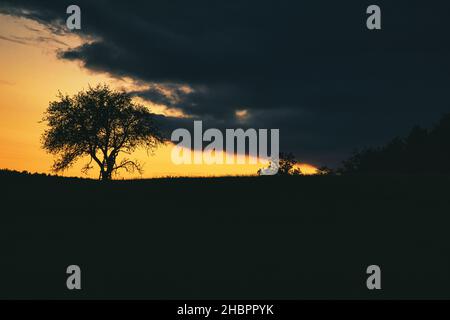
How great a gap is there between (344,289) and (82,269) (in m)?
10.9

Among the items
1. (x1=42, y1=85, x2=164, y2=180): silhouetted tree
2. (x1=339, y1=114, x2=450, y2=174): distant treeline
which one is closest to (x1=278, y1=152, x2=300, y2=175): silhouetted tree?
(x1=339, y1=114, x2=450, y2=174): distant treeline

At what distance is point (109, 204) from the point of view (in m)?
36.2

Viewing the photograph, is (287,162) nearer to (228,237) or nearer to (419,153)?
(419,153)

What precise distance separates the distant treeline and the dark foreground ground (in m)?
49.0

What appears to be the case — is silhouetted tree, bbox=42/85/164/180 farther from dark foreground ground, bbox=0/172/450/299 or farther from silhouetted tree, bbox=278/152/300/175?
silhouetted tree, bbox=278/152/300/175

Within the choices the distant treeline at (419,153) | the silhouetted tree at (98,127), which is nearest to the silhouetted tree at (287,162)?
the distant treeline at (419,153)

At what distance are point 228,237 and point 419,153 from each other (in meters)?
70.7

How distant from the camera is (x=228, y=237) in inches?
1099

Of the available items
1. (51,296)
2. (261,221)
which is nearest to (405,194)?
(261,221)

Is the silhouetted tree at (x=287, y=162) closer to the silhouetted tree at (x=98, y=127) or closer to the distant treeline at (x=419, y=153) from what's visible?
the distant treeline at (x=419, y=153)

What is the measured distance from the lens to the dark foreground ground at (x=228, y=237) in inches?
842

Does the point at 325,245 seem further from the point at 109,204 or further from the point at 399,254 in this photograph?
the point at 109,204

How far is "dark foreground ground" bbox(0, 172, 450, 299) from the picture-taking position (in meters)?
21.4
